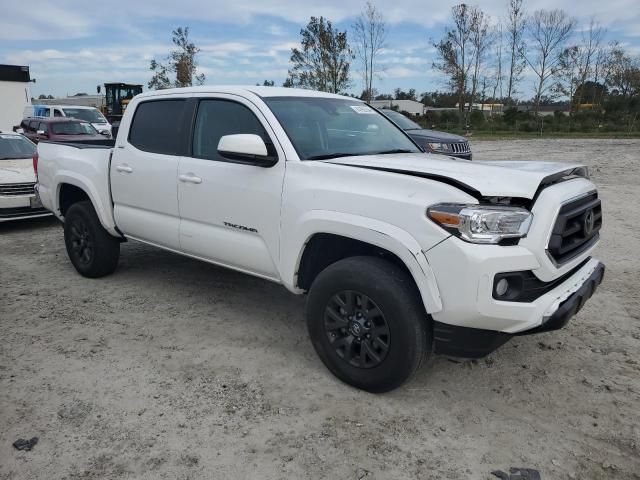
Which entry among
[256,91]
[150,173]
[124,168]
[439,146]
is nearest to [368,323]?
[256,91]

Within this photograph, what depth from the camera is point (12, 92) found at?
34.3 m

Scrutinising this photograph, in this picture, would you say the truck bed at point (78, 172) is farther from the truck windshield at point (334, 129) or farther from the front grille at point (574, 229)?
the front grille at point (574, 229)

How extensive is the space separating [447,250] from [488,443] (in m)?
1.05

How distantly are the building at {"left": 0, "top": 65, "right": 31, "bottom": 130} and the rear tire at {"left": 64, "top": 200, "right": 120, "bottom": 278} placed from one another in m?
33.1

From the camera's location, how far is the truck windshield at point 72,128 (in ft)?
48.4

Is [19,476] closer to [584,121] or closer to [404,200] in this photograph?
[404,200]

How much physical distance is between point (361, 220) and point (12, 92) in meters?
38.0

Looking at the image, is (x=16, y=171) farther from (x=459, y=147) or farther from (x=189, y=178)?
(x=459, y=147)

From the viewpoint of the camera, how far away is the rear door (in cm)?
444

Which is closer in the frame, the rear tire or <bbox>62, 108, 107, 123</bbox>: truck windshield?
the rear tire

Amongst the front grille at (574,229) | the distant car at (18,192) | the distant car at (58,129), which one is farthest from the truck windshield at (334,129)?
the distant car at (58,129)

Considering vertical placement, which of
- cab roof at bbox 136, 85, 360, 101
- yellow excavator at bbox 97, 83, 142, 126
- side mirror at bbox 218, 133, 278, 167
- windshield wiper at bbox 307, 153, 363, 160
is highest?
yellow excavator at bbox 97, 83, 142, 126

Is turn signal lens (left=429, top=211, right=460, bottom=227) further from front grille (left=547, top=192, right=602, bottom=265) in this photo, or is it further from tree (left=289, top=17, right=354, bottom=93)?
tree (left=289, top=17, right=354, bottom=93)

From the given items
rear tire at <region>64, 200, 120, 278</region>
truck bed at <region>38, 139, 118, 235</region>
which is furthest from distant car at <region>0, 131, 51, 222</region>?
rear tire at <region>64, 200, 120, 278</region>
